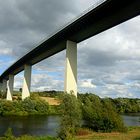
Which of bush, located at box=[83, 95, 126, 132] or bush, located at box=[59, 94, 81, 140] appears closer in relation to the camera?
bush, located at box=[59, 94, 81, 140]

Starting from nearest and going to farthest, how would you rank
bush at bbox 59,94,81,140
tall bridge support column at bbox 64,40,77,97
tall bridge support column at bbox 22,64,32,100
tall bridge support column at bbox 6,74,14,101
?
bush at bbox 59,94,81,140 → tall bridge support column at bbox 64,40,77,97 → tall bridge support column at bbox 22,64,32,100 → tall bridge support column at bbox 6,74,14,101

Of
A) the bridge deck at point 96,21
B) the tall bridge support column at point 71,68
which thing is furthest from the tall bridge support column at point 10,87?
the tall bridge support column at point 71,68

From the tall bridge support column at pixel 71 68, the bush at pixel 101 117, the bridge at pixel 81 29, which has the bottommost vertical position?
the bush at pixel 101 117

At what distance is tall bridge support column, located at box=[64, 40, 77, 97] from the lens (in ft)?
126

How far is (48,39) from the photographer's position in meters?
43.4

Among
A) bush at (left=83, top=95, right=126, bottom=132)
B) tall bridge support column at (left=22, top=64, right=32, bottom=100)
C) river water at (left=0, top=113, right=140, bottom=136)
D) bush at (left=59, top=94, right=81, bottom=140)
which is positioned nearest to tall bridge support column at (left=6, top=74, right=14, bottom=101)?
tall bridge support column at (left=22, top=64, right=32, bottom=100)

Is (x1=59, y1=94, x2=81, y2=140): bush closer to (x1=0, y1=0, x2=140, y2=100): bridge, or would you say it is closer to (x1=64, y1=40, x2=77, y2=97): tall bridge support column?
(x1=0, y1=0, x2=140, y2=100): bridge

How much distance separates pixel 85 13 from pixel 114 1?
443 centimetres

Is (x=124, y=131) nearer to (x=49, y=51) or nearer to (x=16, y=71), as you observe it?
(x=49, y=51)

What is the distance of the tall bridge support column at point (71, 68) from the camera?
38469mm

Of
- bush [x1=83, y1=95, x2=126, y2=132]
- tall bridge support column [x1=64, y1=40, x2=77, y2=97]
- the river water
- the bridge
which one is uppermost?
the bridge

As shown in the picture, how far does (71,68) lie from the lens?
3909 centimetres

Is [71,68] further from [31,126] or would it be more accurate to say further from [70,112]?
[70,112]

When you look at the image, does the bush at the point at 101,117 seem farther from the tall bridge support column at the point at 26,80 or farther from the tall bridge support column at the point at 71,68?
the tall bridge support column at the point at 26,80
